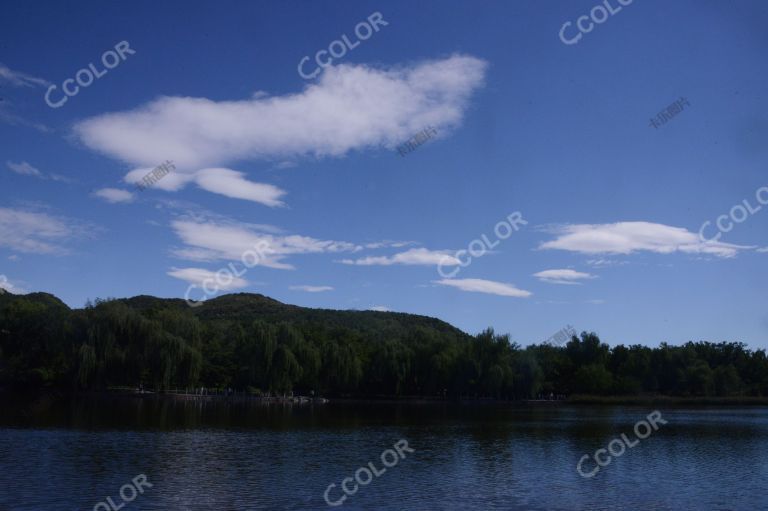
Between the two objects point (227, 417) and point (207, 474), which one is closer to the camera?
point (207, 474)

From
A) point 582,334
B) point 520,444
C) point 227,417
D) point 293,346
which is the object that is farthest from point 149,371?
point 582,334

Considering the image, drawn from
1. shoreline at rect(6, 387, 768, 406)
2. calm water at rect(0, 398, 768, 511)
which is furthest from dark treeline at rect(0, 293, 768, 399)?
calm water at rect(0, 398, 768, 511)

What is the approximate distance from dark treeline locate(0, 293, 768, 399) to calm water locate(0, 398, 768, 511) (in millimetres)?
21000

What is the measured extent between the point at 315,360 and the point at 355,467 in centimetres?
5389

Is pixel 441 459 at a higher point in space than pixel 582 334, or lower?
lower

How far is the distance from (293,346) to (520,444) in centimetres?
4468

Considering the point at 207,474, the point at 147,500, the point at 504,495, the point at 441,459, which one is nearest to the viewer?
the point at 147,500

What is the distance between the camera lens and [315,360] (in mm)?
76688

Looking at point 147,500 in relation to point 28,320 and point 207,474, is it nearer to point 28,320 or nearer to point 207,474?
point 207,474

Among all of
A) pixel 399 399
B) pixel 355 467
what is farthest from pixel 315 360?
pixel 355 467

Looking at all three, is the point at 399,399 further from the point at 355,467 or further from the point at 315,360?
the point at 355,467

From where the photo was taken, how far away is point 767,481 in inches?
885

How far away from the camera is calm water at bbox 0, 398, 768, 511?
17.9m

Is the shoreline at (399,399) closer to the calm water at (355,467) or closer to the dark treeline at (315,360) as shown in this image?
the dark treeline at (315,360)
